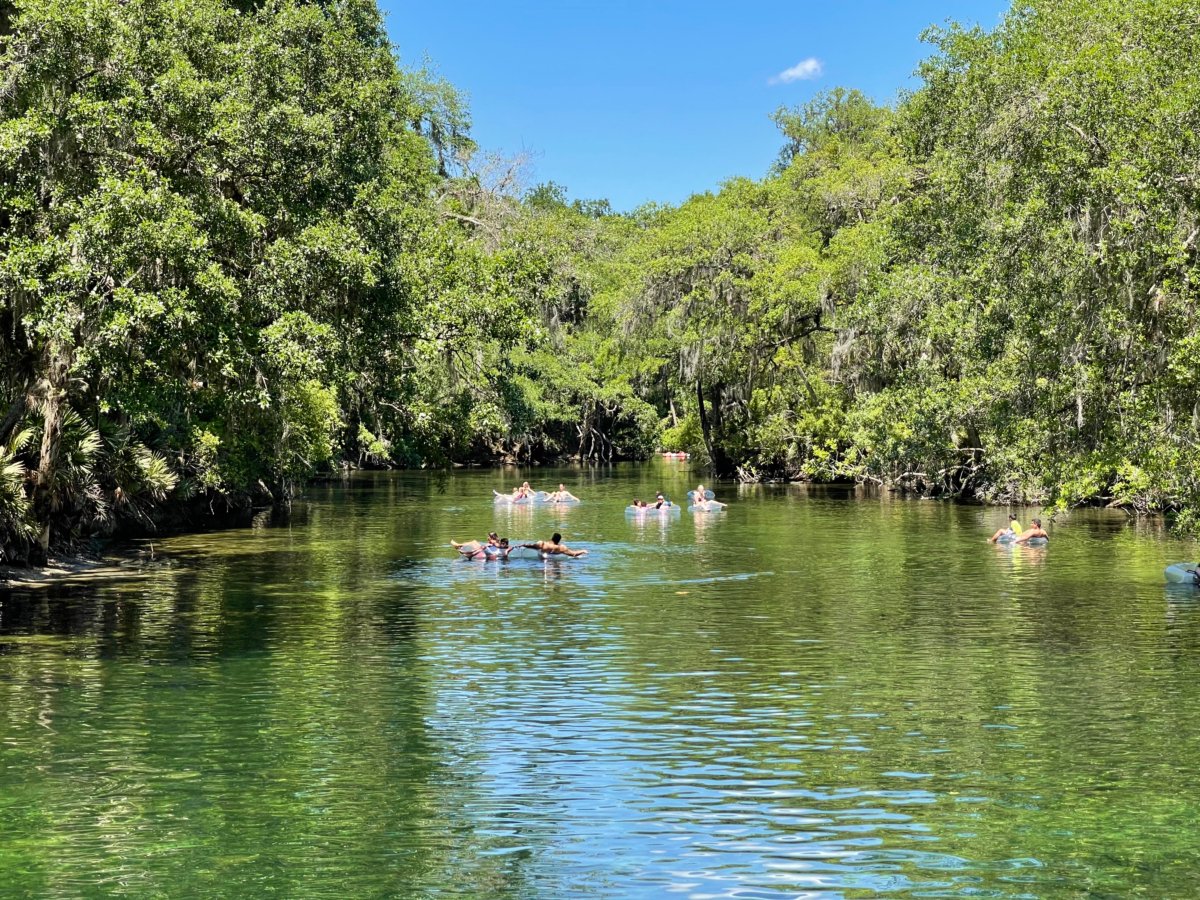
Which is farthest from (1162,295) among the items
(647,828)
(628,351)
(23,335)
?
(628,351)

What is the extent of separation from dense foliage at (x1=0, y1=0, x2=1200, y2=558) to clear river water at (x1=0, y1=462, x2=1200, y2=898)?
3275 millimetres

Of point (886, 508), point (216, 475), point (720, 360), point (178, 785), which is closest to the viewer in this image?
point (178, 785)

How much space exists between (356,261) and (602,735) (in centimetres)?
1128

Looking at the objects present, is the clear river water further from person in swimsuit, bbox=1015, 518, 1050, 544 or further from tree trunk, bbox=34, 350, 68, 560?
person in swimsuit, bbox=1015, 518, 1050, 544

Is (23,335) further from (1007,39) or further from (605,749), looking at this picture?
(1007,39)

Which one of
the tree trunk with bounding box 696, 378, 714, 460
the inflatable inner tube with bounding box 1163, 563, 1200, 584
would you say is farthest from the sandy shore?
the tree trunk with bounding box 696, 378, 714, 460

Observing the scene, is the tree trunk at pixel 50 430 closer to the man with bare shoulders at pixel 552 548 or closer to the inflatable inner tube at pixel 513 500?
the man with bare shoulders at pixel 552 548

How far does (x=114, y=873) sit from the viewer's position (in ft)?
28.8

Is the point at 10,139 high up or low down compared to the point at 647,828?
up

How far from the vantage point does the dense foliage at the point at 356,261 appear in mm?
19594

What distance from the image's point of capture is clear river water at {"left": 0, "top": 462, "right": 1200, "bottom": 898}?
900 centimetres

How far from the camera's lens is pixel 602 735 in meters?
12.8

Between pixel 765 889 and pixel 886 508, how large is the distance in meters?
37.9

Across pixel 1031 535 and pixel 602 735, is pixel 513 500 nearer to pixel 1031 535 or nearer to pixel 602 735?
pixel 1031 535
